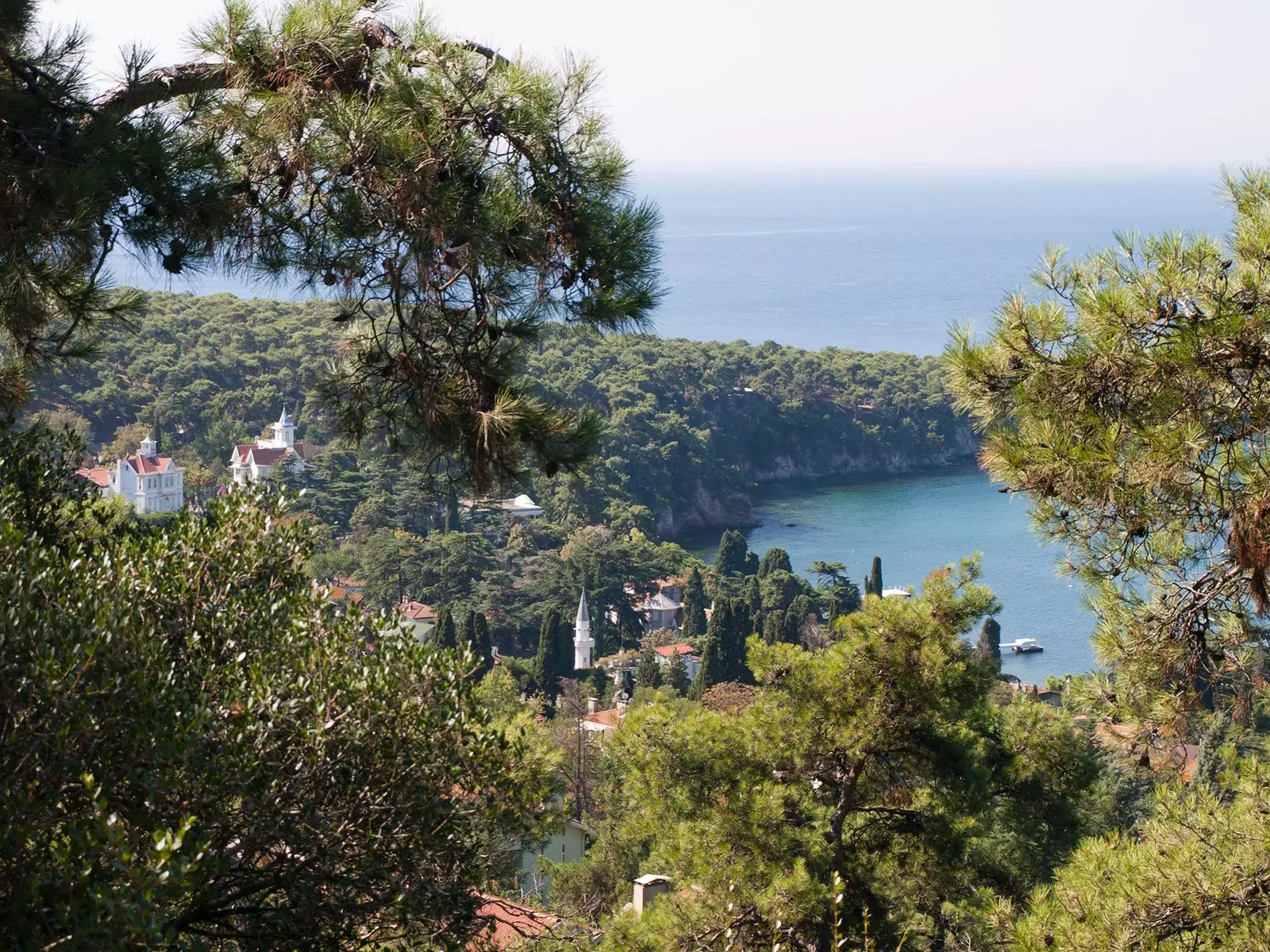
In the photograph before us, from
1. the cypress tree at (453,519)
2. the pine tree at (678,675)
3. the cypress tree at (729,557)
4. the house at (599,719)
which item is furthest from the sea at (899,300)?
the cypress tree at (453,519)

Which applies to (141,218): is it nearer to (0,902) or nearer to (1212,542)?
(0,902)

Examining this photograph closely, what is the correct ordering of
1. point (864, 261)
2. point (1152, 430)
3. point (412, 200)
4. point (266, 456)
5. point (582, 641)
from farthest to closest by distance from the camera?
1. point (864, 261)
2. point (266, 456)
3. point (582, 641)
4. point (1152, 430)
5. point (412, 200)

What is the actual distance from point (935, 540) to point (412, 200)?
1669 inches

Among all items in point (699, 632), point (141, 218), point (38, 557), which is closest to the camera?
point (38, 557)

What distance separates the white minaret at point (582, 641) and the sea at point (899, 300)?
24.6 feet

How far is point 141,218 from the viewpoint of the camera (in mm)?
2910

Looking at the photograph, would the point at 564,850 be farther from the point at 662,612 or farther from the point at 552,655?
the point at 662,612

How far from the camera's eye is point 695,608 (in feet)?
98.8

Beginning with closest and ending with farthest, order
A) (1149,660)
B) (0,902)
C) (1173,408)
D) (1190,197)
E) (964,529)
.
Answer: (0,902) → (1173,408) → (1149,660) → (964,529) → (1190,197)

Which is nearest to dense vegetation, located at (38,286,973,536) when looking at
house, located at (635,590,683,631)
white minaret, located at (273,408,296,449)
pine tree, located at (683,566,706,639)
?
white minaret, located at (273,408,296,449)

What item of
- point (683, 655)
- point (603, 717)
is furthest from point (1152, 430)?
point (683, 655)

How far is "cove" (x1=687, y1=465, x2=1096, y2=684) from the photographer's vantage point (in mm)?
34938

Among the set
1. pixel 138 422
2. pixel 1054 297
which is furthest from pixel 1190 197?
pixel 1054 297

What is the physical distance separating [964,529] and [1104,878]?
142ft
